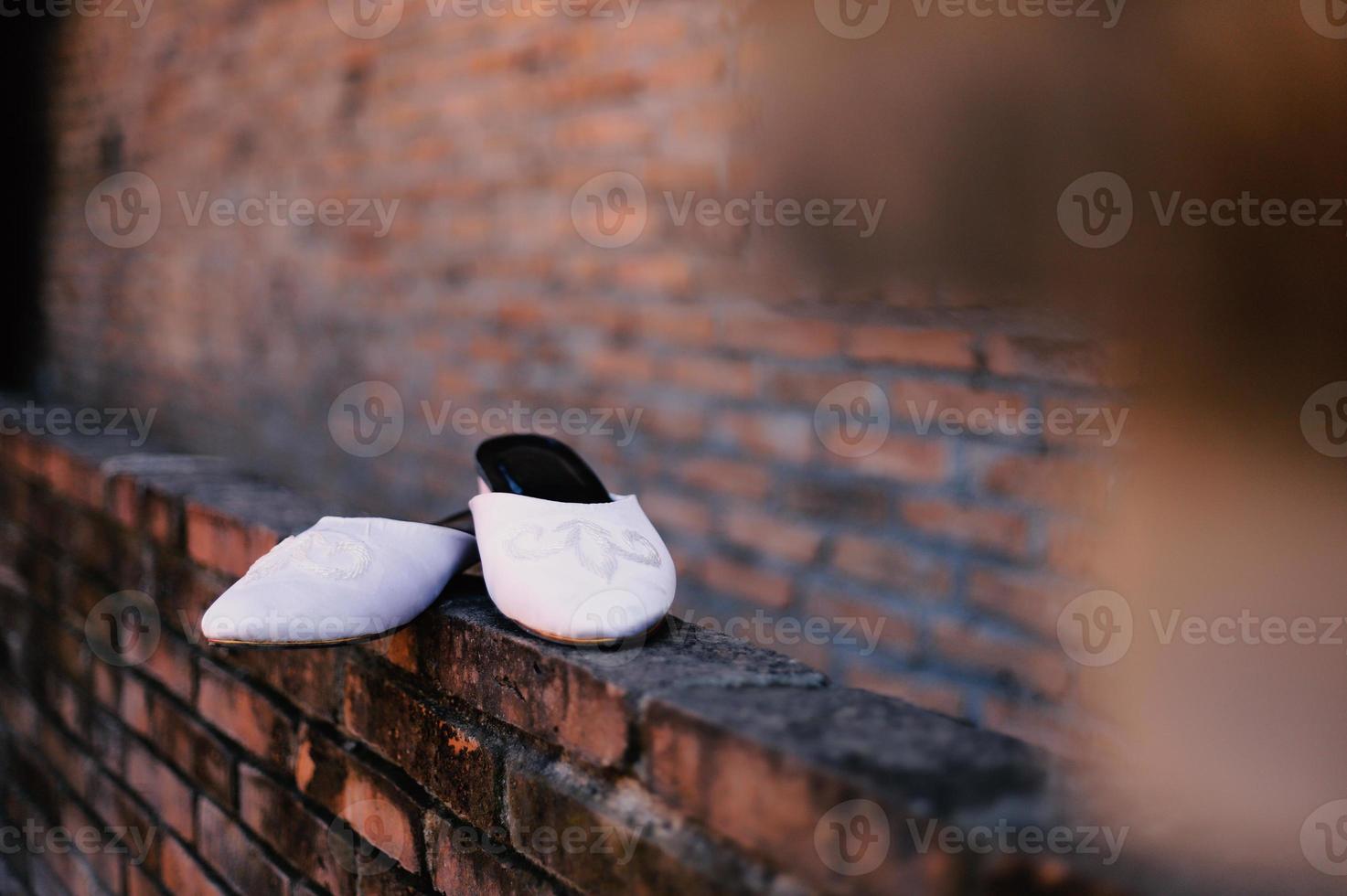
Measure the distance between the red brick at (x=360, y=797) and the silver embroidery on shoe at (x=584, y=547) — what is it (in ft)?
0.90

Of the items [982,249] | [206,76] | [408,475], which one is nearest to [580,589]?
[982,249]

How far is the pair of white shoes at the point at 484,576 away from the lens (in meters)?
0.78

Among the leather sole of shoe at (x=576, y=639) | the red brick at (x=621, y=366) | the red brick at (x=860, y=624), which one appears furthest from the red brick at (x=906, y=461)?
the leather sole of shoe at (x=576, y=639)

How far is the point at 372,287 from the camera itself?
270 cm

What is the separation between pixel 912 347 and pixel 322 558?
106 centimetres

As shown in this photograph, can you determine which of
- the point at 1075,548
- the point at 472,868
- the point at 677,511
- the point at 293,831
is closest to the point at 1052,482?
the point at 1075,548

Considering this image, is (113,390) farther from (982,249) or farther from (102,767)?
(982,249)

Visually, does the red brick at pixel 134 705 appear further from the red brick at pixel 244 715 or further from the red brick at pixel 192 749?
the red brick at pixel 244 715

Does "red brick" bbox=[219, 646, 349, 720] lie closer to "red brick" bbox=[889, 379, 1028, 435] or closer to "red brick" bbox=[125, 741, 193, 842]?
"red brick" bbox=[125, 741, 193, 842]

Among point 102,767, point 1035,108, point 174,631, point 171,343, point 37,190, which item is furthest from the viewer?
point 37,190

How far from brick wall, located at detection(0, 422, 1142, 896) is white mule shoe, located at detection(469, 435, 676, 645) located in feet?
0.09

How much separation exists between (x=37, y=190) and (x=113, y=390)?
1.47m

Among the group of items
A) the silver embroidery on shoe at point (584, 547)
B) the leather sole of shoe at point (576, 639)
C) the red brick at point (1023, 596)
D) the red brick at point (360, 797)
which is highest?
the silver embroidery on shoe at point (584, 547)

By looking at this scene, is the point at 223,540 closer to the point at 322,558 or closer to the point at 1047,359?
the point at 322,558
